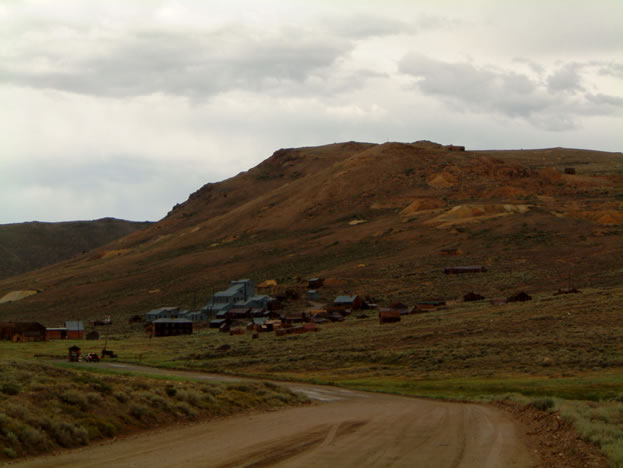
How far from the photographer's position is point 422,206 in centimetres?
12900

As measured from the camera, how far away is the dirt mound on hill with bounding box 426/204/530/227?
117000 mm

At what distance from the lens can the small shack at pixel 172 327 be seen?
81.3 meters

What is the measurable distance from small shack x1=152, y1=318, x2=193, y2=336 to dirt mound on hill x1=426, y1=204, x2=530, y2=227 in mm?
49675

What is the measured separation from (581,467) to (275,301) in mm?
80271

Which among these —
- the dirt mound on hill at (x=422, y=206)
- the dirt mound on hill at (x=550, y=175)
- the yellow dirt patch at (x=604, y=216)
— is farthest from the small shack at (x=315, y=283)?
the dirt mound on hill at (x=550, y=175)

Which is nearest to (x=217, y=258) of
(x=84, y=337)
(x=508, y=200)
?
(x=84, y=337)

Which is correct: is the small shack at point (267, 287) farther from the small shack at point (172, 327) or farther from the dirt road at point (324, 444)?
the dirt road at point (324, 444)

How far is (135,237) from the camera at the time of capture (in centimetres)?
18325

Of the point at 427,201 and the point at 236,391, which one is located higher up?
the point at 427,201

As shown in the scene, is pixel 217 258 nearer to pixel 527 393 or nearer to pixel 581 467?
pixel 527 393

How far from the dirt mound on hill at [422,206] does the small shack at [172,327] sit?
5545 cm

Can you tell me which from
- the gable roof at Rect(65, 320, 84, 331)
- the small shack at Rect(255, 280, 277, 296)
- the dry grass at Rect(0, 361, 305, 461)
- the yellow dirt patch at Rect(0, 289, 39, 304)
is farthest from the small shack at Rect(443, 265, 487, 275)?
the yellow dirt patch at Rect(0, 289, 39, 304)

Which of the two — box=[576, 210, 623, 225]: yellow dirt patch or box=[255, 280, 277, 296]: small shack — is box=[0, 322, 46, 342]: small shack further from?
box=[576, 210, 623, 225]: yellow dirt patch

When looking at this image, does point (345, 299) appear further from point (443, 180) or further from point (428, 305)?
point (443, 180)
